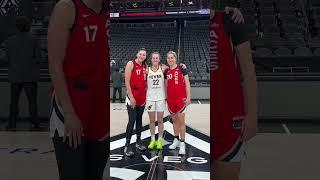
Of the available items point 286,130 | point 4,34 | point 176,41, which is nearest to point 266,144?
point 286,130

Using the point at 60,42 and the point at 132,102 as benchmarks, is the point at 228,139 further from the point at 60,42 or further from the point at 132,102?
the point at 132,102

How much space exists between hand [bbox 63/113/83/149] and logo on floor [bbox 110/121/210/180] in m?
2.16

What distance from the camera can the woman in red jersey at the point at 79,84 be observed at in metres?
1.50

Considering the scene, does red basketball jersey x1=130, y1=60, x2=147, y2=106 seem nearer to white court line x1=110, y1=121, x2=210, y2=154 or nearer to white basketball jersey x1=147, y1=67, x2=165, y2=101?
white basketball jersey x1=147, y1=67, x2=165, y2=101

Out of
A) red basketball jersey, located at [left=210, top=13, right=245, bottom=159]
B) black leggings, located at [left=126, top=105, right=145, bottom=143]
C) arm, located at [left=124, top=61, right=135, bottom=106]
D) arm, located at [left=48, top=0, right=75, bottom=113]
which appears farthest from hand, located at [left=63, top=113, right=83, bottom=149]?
black leggings, located at [left=126, top=105, right=145, bottom=143]

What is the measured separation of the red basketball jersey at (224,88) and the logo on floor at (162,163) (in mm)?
2129

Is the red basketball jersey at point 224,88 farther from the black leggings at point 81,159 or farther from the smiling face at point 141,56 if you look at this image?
the smiling face at point 141,56

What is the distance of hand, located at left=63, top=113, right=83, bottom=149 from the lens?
1556mm

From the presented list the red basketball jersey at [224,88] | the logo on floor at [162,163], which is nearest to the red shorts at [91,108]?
the red basketball jersey at [224,88]

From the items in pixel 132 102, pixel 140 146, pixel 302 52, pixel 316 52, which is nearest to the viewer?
pixel 132 102

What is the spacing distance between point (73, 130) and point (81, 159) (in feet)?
0.49

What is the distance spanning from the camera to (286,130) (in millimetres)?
6414

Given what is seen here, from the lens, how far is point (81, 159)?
5.36 feet

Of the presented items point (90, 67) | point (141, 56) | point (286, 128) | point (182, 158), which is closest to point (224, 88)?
point (90, 67)
